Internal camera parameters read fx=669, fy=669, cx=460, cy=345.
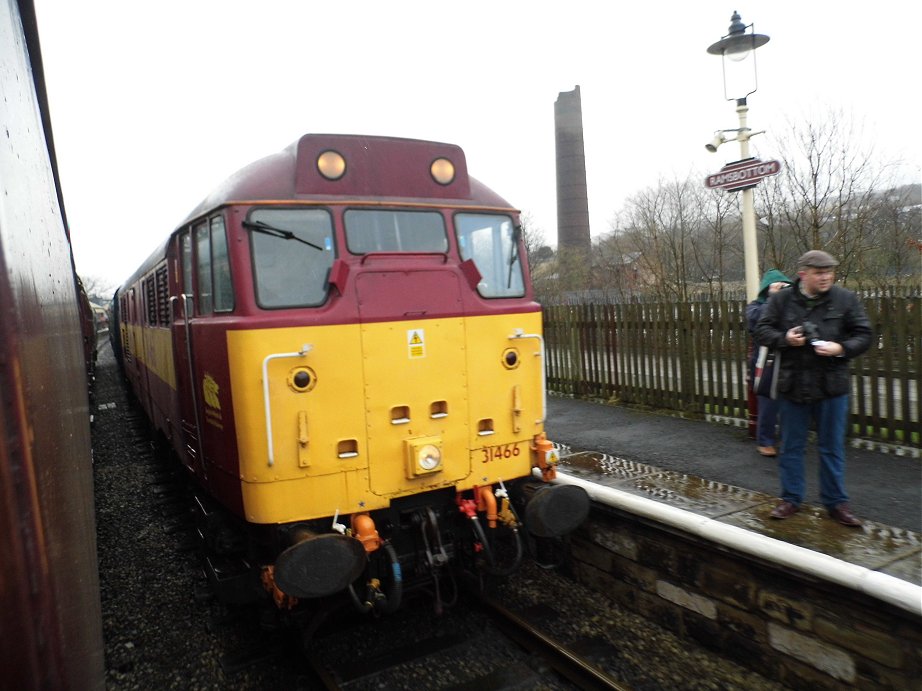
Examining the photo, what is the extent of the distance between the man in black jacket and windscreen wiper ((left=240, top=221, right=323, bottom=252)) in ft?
10.5

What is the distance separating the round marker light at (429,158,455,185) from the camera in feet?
15.6

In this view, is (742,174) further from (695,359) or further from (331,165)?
(331,165)

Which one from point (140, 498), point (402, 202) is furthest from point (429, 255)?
point (140, 498)

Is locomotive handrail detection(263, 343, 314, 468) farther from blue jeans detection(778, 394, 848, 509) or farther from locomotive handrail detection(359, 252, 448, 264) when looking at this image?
blue jeans detection(778, 394, 848, 509)

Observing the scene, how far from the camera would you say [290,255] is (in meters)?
4.29

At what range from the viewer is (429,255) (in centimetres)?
462

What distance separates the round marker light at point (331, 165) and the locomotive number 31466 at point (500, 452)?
83.0 inches

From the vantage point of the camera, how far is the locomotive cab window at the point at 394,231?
174 inches

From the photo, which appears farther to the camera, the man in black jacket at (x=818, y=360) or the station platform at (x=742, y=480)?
the man in black jacket at (x=818, y=360)

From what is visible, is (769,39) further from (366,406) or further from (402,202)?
(366,406)

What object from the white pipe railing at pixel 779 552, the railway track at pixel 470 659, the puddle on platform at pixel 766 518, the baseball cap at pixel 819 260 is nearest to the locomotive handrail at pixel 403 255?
the white pipe railing at pixel 779 552

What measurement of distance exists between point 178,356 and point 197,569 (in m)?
2.13

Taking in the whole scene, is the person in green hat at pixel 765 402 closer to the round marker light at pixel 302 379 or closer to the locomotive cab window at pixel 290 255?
the locomotive cab window at pixel 290 255

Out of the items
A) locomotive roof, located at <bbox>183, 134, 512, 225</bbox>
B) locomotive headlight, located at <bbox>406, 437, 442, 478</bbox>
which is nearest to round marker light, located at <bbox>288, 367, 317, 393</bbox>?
locomotive headlight, located at <bbox>406, 437, 442, 478</bbox>
